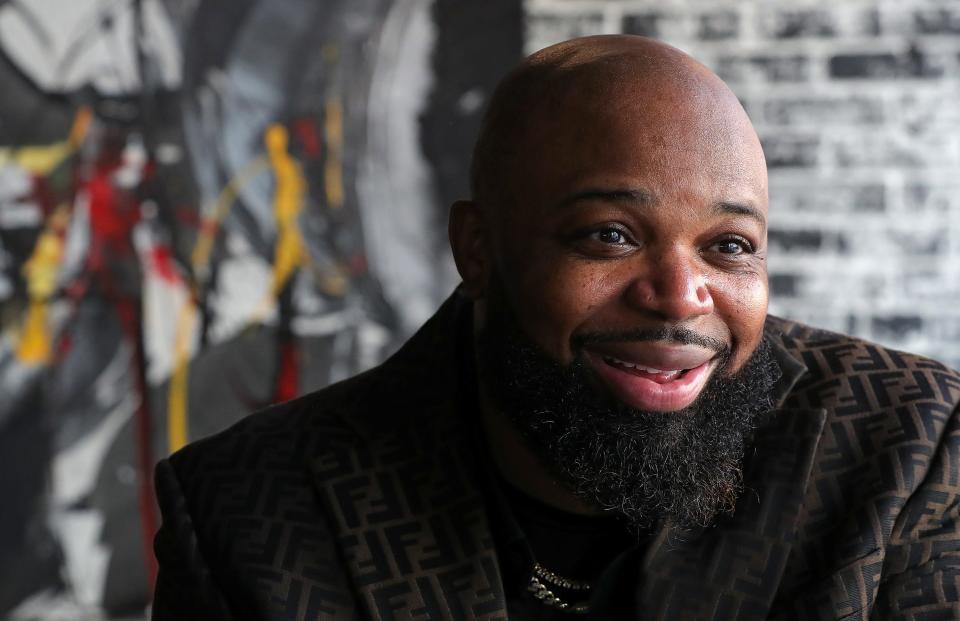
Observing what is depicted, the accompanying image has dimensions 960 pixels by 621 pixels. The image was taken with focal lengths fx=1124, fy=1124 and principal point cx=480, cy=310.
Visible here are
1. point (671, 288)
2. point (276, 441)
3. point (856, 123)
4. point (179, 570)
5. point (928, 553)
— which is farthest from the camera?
→ point (856, 123)

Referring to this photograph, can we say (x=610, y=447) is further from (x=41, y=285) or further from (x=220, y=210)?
(x=41, y=285)

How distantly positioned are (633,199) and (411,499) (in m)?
0.57

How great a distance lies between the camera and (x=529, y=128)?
164cm

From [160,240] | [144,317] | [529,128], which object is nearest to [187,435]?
[144,317]

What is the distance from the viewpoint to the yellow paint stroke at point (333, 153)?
11.5 ft

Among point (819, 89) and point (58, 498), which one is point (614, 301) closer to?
point (819, 89)

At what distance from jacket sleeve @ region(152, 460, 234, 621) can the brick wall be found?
84.7 inches

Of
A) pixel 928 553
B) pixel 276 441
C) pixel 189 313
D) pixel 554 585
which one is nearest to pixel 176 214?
pixel 189 313

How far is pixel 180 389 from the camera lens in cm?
354

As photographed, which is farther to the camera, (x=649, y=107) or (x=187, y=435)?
(x=187, y=435)

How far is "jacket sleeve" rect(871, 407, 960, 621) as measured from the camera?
5.11 feet

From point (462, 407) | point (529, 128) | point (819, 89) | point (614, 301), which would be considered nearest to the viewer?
point (614, 301)

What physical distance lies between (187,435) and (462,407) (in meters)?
1.93

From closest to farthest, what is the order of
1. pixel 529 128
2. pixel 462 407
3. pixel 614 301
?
pixel 614 301
pixel 529 128
pixel 462 407
